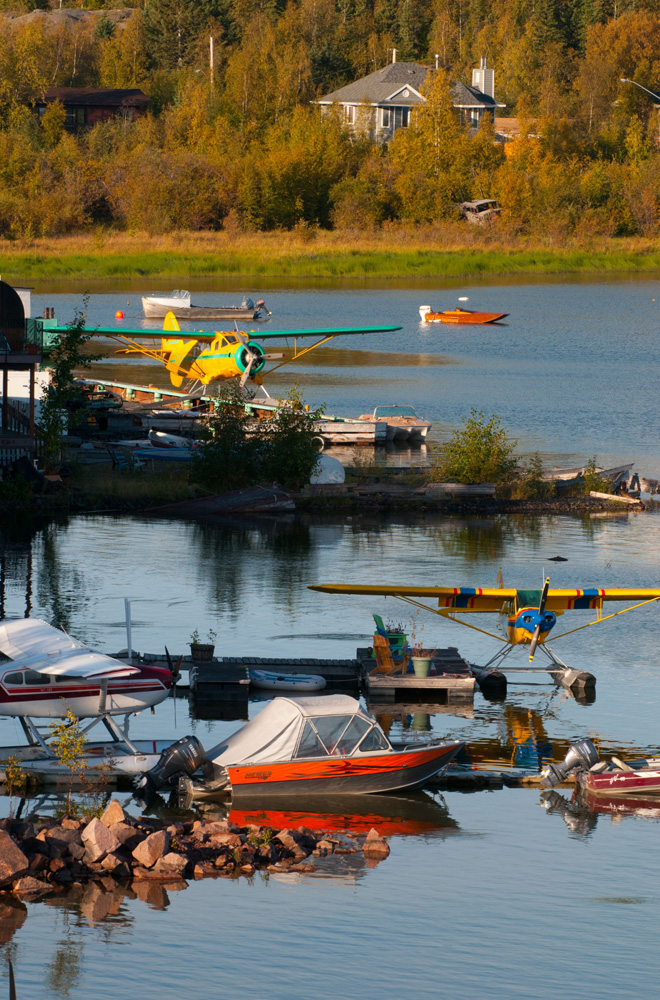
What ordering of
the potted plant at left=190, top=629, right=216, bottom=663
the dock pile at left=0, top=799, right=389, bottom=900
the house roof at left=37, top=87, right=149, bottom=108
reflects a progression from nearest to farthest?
1. the dock pile at left=0, top=799, right=389, bottom=900
2. the potted plant at left=190, top=629, right=216, bottom=663
3. the house roof at left=37, top=87, right=149, bottom=108

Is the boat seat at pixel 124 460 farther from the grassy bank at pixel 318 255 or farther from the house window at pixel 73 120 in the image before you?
the house window at pixel 73 120

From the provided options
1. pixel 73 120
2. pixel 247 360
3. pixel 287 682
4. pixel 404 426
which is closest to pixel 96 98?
pixel 73 120

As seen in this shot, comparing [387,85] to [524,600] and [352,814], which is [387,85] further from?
[352,814]

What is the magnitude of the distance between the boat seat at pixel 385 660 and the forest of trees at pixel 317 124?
10454cm

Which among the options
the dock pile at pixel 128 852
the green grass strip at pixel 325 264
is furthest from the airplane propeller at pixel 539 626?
the green grass strip at pixel 325 264

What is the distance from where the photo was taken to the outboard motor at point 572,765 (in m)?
17.9

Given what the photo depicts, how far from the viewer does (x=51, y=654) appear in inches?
674

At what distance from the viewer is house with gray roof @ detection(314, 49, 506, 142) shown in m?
140

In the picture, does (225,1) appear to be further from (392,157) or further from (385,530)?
(385,530)

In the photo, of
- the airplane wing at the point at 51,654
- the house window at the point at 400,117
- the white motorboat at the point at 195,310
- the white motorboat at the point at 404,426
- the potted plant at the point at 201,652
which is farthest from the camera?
the house window at the point at 400,117

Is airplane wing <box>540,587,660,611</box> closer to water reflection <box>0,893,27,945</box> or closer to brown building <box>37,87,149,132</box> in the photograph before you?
water reflection <box>0,893,27,945</box>

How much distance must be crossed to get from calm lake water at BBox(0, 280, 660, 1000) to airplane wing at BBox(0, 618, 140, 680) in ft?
7.61

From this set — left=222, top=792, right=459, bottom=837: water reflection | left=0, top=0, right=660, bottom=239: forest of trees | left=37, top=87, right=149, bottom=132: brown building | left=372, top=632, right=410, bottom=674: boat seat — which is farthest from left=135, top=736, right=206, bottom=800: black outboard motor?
left=37, top=87, right=149, bottom=132: brown building

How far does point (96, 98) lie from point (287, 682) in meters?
134
